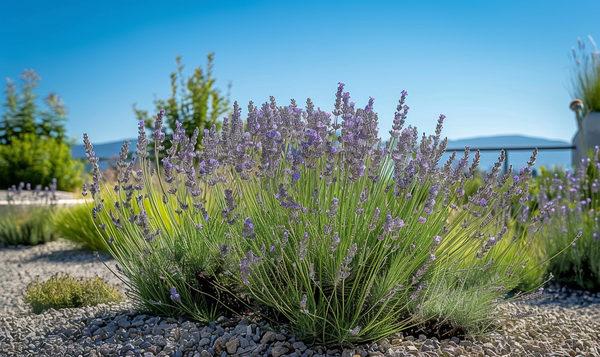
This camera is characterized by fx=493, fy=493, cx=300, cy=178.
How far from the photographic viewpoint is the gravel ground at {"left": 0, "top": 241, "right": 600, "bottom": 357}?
230 cm

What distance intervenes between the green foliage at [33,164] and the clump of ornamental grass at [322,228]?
391 inches

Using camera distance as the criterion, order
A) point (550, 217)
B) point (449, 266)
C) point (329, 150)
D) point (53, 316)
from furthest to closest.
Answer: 1. point (550, 217)
2. point (53, 316)
3. point (449, 266)
4. point (329, 150)

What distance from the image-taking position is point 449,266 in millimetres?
2660

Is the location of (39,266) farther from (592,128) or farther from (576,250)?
(592,128)

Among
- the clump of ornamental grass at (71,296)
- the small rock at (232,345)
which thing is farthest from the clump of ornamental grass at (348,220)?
the clump of ornamental grass at (71,296)

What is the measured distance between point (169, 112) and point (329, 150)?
7.42 m

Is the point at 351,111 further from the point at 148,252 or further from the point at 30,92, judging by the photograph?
the point at 30,92

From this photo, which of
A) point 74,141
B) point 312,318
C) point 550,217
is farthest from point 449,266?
point 74,141

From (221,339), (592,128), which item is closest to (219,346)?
(221,339)

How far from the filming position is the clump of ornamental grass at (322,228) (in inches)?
84.4

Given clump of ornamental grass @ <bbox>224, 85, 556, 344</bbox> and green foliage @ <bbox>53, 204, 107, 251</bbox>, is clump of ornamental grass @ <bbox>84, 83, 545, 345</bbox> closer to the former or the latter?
clump of ornamental grass @ <bbox>224, 85, 556, 344</bbox>

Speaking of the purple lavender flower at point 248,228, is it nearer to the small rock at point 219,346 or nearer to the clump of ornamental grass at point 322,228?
the clump of ornamental grass at point 322,228

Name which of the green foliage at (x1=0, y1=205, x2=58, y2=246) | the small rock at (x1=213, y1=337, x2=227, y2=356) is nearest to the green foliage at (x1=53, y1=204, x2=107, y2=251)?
the green foliage at (x1=0, y1=205, x2=58, y2=246)

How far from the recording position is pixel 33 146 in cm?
1161
